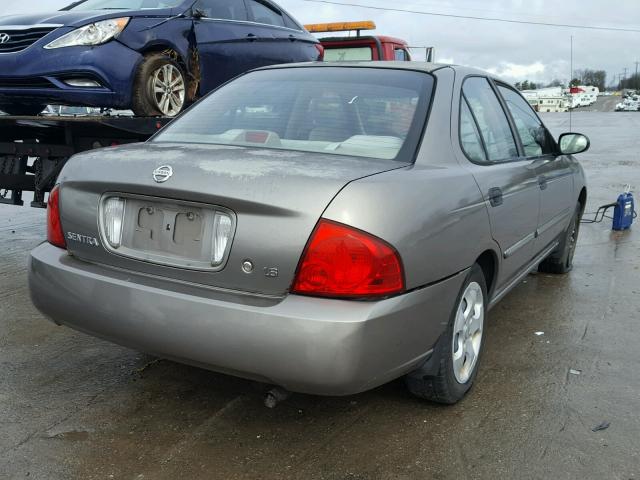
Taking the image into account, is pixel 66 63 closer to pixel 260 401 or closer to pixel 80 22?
pixel 80 22

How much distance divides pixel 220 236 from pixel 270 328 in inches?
15.8

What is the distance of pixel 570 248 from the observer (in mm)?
5508

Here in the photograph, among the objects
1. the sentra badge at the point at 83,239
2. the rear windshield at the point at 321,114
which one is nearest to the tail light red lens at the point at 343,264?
the rear windshield at the point at 321,114

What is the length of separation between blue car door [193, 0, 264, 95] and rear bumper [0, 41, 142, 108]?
0.96 metres

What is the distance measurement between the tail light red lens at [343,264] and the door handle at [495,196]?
97cm

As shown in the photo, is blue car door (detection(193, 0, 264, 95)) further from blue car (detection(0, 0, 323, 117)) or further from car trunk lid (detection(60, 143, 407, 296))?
car trunk lid (detection(60, 143, 407, 296))

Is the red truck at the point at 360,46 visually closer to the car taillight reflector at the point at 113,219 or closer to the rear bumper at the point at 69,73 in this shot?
the rear bumper at the point at 69,73

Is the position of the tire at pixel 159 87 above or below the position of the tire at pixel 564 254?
above

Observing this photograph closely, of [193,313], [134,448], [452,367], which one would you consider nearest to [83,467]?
[134,448]

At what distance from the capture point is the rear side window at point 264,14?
689 centimetres

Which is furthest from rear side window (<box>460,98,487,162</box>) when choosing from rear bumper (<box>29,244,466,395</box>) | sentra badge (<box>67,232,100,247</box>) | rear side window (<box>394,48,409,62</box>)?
rear side window (<box>394,48,409,62</box>)

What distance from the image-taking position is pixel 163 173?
254 cm

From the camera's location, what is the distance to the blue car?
508 cm

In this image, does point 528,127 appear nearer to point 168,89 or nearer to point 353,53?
point 168,89
